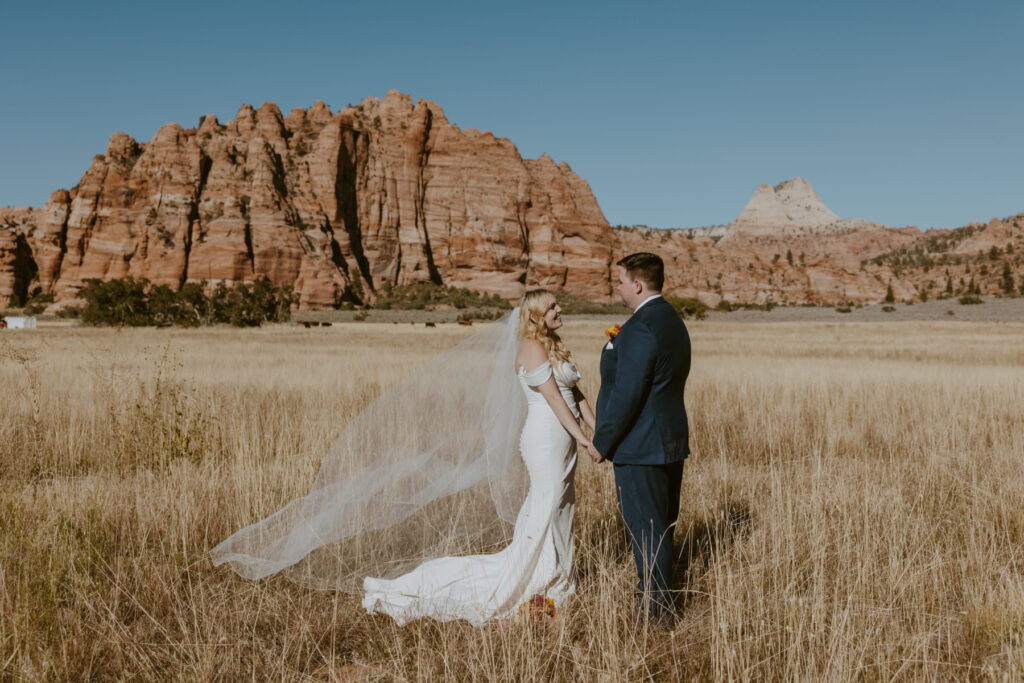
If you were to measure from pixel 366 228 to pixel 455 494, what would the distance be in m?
118

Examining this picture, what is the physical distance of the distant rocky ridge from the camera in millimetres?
98500

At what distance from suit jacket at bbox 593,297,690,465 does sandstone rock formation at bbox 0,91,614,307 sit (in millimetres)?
99671

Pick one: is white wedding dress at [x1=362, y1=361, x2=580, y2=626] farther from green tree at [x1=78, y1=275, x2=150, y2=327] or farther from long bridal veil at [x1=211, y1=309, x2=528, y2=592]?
green tree at [x1=78, y1=275, x2=150, y2=327]

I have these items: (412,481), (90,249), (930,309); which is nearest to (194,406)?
(412,481)

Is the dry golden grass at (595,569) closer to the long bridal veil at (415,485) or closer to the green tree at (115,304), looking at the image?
the long bridal veil at (415,485)

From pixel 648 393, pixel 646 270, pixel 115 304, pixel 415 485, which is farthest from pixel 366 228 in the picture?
pixel 648 393

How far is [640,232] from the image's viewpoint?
155m

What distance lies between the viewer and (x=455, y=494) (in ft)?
13.8

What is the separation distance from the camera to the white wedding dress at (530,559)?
361 cm

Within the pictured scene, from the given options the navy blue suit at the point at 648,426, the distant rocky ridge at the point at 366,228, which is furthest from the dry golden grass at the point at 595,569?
the distant rocky ridge at the point at 366,228

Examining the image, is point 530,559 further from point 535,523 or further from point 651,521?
point 651,521

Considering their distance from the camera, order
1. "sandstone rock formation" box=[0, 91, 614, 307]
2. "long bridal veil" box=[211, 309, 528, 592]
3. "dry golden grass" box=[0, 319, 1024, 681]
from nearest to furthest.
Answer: "dry golden grass" box=[0, 319, 1024, 681] < "long bridal veil" box=[211, 309, 528, 592] < "sandstone rock formation" box=[0, 91, 614, 307]

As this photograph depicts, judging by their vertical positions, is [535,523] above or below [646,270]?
below

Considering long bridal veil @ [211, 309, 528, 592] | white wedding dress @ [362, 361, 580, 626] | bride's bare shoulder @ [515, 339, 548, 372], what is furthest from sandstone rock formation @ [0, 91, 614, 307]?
bride's bare shoulder @ [515, 339, 548, 372]
